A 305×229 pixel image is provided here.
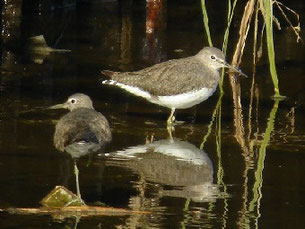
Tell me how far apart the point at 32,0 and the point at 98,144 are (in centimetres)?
966

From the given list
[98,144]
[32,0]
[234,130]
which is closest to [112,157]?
[98,144]

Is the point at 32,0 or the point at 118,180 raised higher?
the point at 32,0

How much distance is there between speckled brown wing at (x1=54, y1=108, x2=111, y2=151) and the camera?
A: 34.4 ft

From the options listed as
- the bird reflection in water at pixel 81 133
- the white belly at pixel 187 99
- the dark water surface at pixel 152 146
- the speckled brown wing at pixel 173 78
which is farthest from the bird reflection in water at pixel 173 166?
the speckled brown wing at pixel 173 78

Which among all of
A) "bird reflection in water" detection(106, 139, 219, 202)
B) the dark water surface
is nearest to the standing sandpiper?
the dark water surface

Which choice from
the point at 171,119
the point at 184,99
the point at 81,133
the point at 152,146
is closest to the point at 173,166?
the point at 152,146

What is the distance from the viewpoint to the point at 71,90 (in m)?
13.5

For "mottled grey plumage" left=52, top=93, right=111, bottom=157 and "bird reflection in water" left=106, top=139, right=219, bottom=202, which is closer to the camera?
"bird reflection in water" left=106, top=139, right=219, bottom=202

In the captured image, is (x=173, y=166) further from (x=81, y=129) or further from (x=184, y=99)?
(x=184, y=99)

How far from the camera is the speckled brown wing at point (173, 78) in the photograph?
1226cm

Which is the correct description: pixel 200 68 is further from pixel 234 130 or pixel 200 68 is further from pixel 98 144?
pixel 98 144

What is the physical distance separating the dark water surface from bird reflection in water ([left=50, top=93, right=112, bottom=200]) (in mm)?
150

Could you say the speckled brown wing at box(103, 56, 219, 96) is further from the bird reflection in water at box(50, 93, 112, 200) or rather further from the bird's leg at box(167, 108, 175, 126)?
the bird reflection in water at box(50, 93, 112, 200)

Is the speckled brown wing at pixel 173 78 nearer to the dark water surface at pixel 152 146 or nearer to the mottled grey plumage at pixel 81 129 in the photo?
the dark water surface at pixel 152 146
